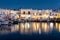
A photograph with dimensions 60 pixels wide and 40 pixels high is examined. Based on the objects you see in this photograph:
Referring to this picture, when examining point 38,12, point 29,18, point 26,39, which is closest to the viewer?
point 26,39

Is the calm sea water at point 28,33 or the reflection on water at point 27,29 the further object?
the reflection on water at point 27,29

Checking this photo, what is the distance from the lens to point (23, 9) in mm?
29406

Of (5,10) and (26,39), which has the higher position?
(5,10)

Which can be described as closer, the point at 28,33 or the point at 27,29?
the point at 28,33

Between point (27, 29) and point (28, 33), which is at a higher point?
point (27, 29)

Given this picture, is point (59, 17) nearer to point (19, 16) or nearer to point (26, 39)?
point (19, 16)

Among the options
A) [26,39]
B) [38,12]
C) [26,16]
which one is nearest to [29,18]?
[26,16]

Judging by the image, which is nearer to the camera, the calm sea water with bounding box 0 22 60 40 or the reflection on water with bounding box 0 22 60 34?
the calm sea water with bounding box 0 22 60 40

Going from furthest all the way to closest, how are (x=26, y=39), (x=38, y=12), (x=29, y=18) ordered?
(x=38, y=12), (x=29, y=18), (x=26, y=39)

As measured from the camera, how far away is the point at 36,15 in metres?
29.2

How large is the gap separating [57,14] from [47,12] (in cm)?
140

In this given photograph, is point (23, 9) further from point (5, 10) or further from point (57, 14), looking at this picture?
point (57, 14)

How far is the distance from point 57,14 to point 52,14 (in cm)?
69

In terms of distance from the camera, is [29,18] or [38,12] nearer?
[29,18]
